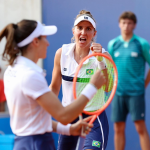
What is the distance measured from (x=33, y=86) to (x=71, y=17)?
2.95m

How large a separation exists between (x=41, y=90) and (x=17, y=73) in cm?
20

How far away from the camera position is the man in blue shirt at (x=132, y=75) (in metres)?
4.30

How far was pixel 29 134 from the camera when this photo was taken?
2148mm

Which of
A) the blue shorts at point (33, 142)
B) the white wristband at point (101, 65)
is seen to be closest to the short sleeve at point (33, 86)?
the blue shorts at point (33, 142)

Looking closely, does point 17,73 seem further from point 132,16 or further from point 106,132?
point 132,16

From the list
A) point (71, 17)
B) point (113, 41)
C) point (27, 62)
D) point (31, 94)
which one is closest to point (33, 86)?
point (31, 94)

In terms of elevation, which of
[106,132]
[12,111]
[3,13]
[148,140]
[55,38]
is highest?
[3,13]

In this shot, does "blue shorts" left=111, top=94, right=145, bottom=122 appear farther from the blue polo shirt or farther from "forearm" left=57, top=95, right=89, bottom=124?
"forearm" left=57, top=95, right=89, bottom=124

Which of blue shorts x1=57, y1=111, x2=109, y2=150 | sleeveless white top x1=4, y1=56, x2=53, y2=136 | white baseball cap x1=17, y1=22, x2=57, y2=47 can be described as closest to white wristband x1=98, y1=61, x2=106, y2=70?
blue shorts x1=57, y1=111, x2=109, y2=150

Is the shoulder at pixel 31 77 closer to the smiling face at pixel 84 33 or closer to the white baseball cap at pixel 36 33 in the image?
the white baseball cap at pixel 36 33

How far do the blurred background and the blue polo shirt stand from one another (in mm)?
371

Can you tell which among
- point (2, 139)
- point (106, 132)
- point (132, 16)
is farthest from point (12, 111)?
point (132, 16)

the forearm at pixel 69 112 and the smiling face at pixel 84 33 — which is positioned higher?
the smiling face at pixel 84 33

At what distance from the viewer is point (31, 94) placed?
204 centimetres
